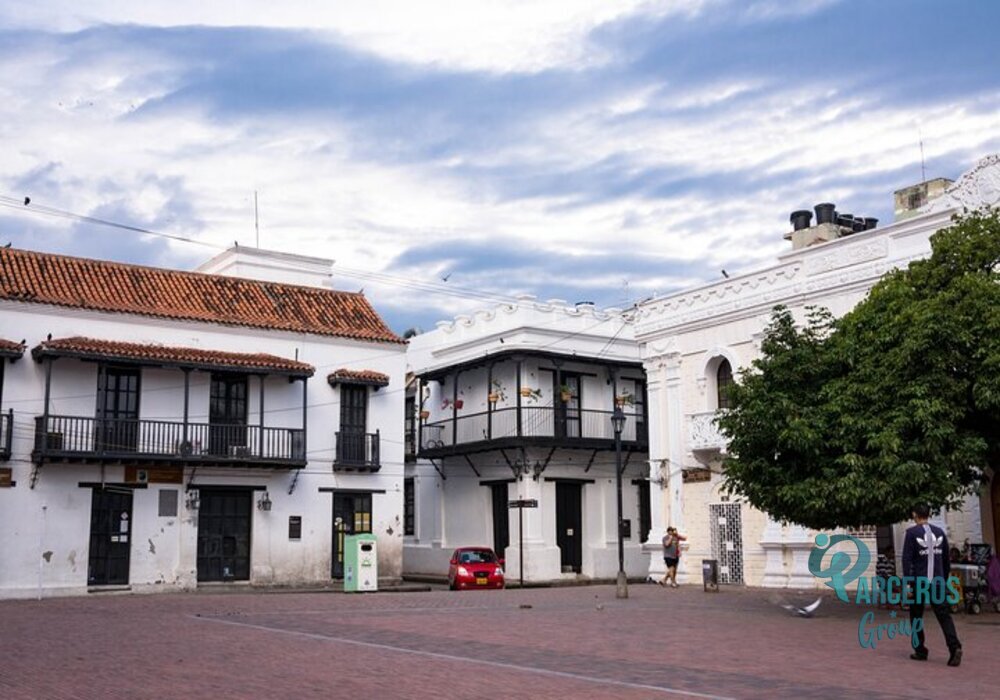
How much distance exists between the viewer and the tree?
16.6 m

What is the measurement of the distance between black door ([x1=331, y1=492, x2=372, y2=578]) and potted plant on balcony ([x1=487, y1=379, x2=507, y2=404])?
546cm

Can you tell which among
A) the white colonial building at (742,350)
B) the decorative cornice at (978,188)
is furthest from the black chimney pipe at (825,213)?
the decorative cornice at (978,188)

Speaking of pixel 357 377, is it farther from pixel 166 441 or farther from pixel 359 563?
pixel 359 563

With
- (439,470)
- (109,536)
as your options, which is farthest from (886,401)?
(439,470)

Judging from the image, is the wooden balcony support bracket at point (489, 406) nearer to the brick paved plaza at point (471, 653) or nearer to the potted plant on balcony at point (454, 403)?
the potted plant on balcony at point (454, 403)

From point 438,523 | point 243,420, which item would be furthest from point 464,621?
point 438,523

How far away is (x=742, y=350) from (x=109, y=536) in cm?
1685

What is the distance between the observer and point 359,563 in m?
27.3

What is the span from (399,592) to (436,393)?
38.8 feet

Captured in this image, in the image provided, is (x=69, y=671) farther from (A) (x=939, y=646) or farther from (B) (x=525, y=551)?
(B) (x=525, y=551)

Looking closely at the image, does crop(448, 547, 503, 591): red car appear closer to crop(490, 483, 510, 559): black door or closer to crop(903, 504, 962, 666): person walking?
crop(490, 483, 510, 559): black door

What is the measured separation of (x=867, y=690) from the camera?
9.92 m

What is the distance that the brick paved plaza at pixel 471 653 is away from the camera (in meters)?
9.99

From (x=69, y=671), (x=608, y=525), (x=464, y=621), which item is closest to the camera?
(x=69, y=671)
